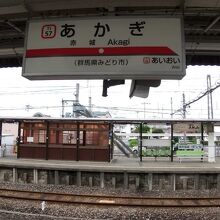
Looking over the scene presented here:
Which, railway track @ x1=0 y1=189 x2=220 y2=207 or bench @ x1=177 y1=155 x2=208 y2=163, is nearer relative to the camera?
railway track @ x1=0 y1=189 x2=220 y2=207

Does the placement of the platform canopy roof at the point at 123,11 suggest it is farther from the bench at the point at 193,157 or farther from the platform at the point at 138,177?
the bench at the point at 193,157

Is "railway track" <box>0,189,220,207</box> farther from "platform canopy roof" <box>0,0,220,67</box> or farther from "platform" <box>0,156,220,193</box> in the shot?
"platform canopy roof" <box>0,0,220,67</box>

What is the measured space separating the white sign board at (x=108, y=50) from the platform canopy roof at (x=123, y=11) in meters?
0.18

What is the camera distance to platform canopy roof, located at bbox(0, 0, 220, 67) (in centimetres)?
569

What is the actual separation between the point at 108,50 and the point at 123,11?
2.24ft

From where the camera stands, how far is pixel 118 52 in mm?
5746

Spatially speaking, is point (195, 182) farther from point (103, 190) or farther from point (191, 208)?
point (191, 208)

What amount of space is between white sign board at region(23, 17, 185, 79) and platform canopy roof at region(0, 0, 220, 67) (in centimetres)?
18

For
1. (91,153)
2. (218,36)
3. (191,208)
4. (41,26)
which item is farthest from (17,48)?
(91,153)

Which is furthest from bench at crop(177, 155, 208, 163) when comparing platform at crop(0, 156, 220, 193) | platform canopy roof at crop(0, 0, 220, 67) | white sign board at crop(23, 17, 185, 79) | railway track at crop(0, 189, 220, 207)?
white sign board at crop(23, 17, 185, 79)

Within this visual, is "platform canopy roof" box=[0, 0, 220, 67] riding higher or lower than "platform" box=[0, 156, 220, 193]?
higher

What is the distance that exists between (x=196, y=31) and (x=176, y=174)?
11228 millimetres

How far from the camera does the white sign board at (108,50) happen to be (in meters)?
5.69

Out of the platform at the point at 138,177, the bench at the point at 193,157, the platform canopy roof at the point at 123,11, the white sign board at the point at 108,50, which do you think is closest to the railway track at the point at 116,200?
the platform at the point at 138,177
